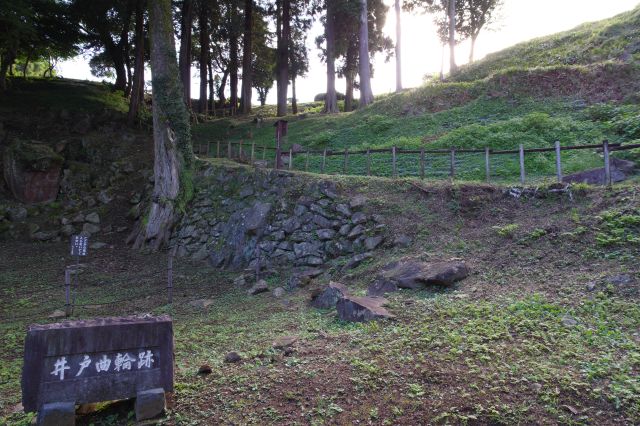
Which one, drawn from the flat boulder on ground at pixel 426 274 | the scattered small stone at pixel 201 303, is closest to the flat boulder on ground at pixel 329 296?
the flat boulder on ground at pixel 426 274

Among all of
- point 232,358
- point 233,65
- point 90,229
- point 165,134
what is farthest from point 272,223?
point 233,65

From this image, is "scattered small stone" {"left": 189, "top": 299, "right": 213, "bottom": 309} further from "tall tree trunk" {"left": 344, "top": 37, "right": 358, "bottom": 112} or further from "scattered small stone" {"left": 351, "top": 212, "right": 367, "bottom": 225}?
"tall tree trunk" {"left": 344, "top": 37, "right": 358, "bottom": 112}

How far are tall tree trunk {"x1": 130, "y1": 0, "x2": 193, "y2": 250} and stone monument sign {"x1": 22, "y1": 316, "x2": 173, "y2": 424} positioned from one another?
1120 centimetres

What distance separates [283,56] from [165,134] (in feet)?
53.5

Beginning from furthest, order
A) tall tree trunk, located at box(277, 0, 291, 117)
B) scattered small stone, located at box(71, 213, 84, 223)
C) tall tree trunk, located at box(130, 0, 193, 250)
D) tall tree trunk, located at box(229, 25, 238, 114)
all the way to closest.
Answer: tall tree trunk, located at box(229, 25, 238, 114), tall tree trunk, located at box(277, 0, 291, 117), scattered small stone, located at box(71, 213, 84, 223), tall tree trunk, located at box(130, 0, 193, 250)

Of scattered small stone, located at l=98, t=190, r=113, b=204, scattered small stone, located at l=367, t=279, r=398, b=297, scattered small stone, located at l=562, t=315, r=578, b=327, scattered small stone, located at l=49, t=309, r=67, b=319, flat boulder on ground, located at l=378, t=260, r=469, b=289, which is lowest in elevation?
scattered small stone, located at l=49, t=309, r=67, b=319

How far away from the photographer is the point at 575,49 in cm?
2548

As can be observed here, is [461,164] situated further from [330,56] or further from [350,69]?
[350,69]

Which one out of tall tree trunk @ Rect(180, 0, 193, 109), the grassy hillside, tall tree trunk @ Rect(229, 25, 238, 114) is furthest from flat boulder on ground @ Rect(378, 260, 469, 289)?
tall tree trunk @ Rect(229, 25, 238, 114)

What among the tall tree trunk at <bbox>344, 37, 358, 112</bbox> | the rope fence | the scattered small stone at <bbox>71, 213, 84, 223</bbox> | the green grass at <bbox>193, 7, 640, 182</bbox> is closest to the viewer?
the rope fence

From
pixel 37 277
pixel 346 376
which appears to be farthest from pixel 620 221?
pixel 37 277

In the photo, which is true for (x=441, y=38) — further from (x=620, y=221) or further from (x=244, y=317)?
(x=244, y=317)

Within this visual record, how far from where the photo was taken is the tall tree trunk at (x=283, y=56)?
96.5 feet

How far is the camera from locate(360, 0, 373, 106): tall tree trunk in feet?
87.4
